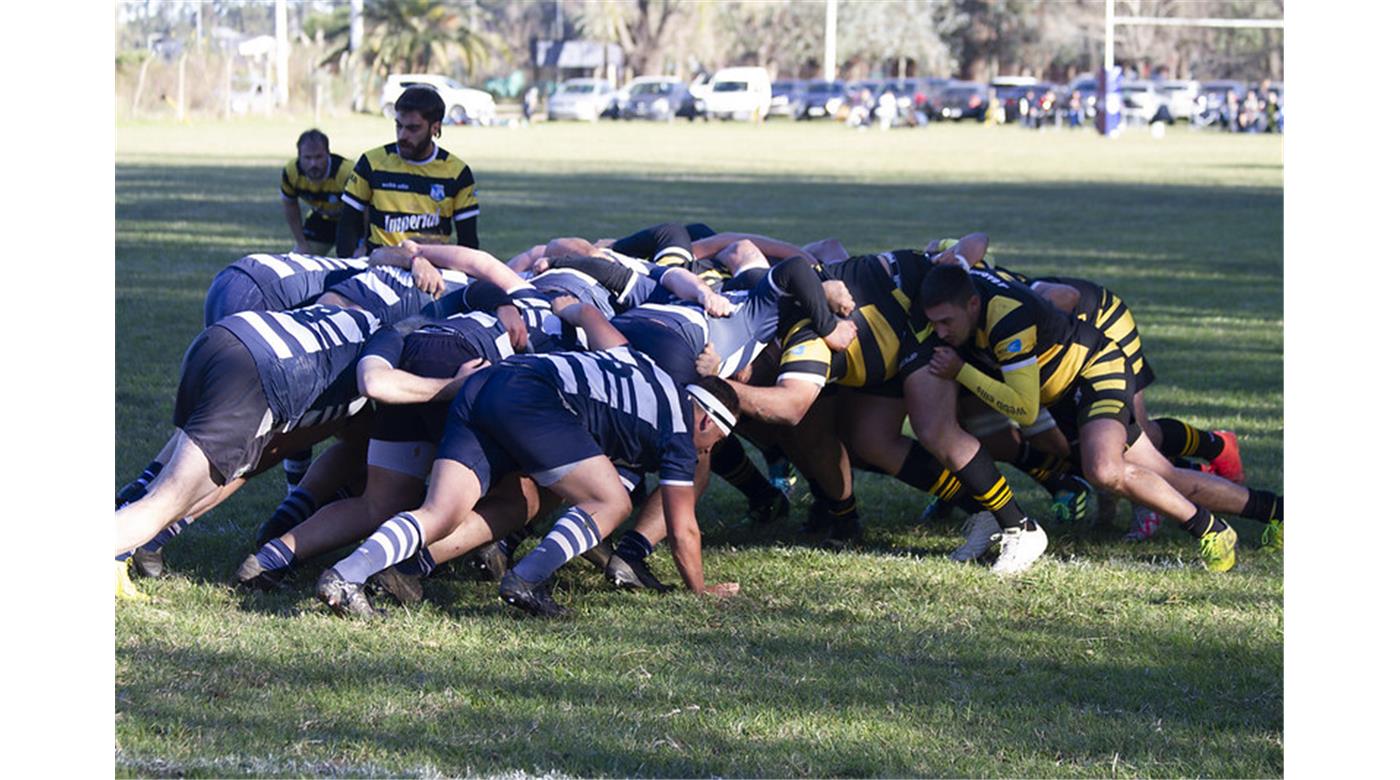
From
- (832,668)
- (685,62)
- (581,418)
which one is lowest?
(832,668)

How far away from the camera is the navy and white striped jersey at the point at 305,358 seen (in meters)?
5.71

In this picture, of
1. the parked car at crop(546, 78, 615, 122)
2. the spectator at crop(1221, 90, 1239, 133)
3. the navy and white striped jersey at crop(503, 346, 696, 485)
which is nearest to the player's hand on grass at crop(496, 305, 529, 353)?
the navy and white striped jersey at crop(503, 346, 696, 485)

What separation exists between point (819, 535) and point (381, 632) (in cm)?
223

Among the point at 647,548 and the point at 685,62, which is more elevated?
the point at 685,62

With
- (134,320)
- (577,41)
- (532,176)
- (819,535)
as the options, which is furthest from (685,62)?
(819,535)

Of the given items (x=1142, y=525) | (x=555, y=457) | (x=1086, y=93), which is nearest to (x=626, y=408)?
(x=555, y=457)

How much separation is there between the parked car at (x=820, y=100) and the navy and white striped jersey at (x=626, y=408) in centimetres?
5485

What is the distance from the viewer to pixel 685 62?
8012cm

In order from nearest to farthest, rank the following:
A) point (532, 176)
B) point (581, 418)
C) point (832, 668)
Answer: point (832, 668), point (581, 418), point (532, 176)

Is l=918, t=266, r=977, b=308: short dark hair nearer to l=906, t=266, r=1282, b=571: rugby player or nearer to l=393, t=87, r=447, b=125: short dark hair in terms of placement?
l=906, t=266, r=1282, b=571: rugby player

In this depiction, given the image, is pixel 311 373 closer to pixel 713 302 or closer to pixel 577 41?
pixel 713 302

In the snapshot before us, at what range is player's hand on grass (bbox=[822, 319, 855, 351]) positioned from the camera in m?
6.37

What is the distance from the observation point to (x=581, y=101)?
190 ft
